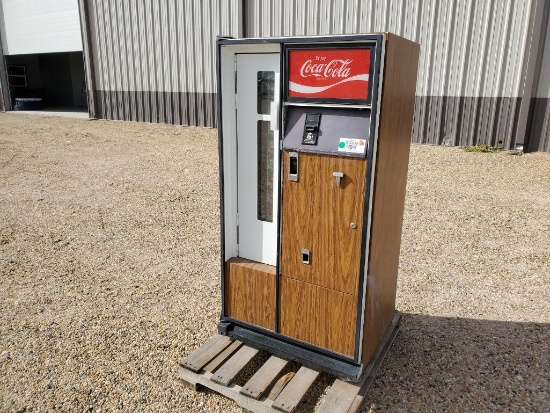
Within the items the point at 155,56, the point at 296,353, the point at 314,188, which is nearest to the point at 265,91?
the point at 314,188

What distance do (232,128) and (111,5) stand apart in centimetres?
1731

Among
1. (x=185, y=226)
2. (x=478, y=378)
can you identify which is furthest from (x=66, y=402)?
(x=185, y=226)

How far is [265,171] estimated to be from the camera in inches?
131

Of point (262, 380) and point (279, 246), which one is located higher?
point (279, 246)

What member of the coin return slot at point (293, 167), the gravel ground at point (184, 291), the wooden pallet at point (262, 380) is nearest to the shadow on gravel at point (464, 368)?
the gravel ground at point (184, 291)

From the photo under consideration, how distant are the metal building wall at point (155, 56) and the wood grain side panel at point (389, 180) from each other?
1279 cm

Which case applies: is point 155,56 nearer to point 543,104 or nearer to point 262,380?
point 543,104

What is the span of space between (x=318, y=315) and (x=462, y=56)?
10483 mm

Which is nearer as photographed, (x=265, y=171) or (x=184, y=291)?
(x=265, y=171)

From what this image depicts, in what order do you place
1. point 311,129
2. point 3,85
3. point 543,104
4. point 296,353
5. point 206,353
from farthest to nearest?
point 3,85
point 543,104
point 206,353
point 296,353
point 311,129

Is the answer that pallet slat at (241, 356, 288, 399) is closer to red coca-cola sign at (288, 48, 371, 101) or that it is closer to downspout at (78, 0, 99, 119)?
red coca-cola sign at (288, 48, 371, 101)

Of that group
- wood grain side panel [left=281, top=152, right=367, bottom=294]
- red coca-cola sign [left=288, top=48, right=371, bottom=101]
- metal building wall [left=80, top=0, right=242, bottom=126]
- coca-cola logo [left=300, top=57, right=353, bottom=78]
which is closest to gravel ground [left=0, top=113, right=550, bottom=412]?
wood grain side panel [left=281, top=152, right=367, bottom=294]

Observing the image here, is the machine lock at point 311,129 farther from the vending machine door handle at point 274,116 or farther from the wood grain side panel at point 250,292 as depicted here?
the wood grain side panel at point 250,292

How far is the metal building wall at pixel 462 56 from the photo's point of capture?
10.8 metres
